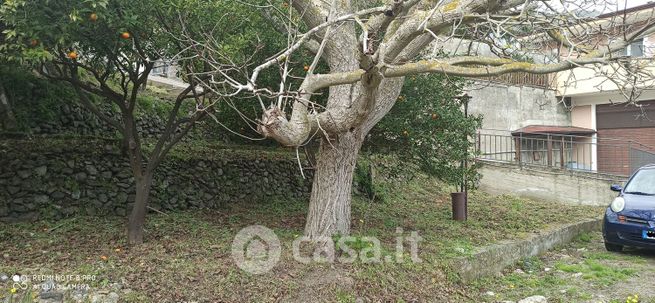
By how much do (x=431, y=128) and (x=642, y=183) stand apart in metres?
3.75

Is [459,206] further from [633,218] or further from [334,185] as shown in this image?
[334,185]

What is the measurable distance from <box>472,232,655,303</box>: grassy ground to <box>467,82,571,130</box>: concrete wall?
7971 millimetres

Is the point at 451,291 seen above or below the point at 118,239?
below

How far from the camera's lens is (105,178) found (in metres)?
7.52

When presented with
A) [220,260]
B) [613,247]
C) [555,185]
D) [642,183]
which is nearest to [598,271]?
[613,247]

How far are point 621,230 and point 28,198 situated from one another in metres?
8.68

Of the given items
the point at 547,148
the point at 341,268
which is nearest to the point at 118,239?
the point at 341,268

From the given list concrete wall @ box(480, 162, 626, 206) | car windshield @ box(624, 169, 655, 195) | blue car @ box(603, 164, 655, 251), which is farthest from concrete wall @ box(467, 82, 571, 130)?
blue car @ box(603, 164, 655, 251)

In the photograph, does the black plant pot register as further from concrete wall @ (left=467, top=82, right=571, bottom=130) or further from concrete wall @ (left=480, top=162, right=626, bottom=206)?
concrete wall @ (left=467, top=82, right=571, bottom=130)

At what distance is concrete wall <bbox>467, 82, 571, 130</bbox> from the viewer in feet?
51.3

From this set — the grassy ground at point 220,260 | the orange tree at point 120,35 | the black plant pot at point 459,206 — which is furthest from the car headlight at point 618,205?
the orange tree at point 120,35

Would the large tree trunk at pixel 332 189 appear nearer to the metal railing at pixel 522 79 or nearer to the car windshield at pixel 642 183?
the car windshield at pixel 642 183

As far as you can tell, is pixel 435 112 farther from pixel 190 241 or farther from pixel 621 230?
pixel 190 241

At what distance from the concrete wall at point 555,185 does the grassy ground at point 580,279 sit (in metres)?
5.23
